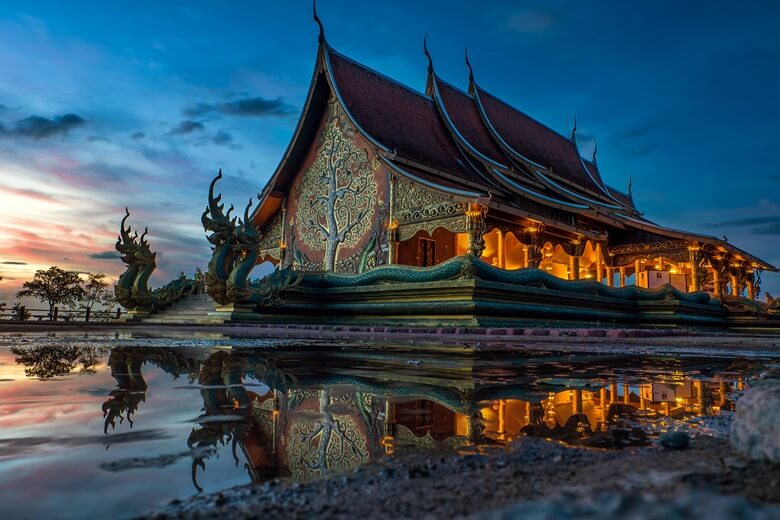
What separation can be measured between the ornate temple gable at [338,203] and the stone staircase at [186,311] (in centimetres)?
325

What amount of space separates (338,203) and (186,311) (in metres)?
4.58

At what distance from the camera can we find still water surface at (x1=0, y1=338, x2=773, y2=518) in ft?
2.38

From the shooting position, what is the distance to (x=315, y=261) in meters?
13.5

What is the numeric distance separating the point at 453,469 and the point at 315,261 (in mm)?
12868

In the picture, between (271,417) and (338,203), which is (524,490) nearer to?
(271,417)

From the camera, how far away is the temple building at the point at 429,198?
11625 mm

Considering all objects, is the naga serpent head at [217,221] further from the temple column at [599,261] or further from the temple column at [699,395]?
the temple column at [599,261]

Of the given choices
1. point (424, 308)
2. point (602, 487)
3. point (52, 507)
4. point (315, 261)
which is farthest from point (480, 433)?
point (315, 261)

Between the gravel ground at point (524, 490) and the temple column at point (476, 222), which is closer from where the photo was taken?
the gravel ground at point (524, 490)

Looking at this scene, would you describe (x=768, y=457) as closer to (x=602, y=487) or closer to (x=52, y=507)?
(x=602, y=487)

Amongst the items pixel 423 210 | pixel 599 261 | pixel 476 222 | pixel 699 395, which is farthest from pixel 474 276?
pixel 599 261

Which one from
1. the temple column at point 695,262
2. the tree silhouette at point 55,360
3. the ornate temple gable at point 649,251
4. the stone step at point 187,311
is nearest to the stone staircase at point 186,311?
the stone step at point 187,311

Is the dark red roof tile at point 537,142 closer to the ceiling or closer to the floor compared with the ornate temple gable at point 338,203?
closer to the ceiling

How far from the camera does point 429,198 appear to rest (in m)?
10.8
